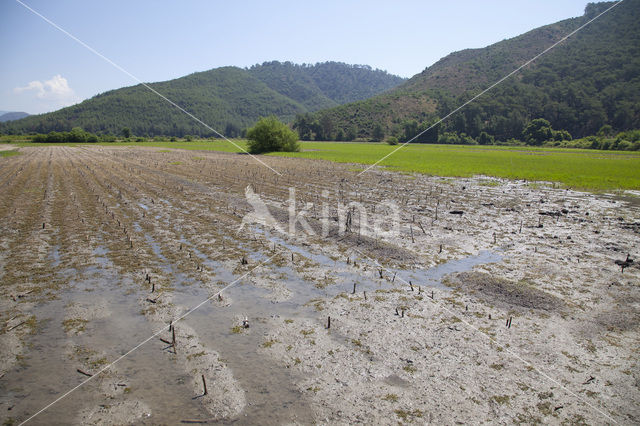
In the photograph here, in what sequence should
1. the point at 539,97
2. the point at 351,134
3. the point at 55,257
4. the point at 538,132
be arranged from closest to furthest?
the point at 55,257
the point at 538,132
the point at 539,97
the point at 351,134

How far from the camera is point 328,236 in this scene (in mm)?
13539

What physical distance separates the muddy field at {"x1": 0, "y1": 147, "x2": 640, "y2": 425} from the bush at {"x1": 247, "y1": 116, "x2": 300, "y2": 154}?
52038 mm

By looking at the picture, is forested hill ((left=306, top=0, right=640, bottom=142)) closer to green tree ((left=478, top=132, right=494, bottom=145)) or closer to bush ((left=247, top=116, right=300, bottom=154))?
green tree ((left=478, top=132, right=494, bottom=145))

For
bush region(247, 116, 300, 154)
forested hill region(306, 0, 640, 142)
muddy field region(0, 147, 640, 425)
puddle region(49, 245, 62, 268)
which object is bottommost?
muddy field region(0, 147, 640, 425)

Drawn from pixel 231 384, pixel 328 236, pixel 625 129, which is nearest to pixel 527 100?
pixel 625 129

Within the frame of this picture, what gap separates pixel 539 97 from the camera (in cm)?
11056

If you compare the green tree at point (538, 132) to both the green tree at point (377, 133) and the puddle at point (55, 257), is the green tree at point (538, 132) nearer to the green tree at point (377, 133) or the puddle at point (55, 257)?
the green tree at point (377, 133)

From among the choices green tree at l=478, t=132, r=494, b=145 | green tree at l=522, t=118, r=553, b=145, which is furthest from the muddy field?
green tree at l=478, t=132, r=494, b=145

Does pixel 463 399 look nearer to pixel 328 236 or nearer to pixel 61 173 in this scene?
pixel 328 236

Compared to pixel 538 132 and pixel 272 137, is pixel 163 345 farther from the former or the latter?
pixel 538 132

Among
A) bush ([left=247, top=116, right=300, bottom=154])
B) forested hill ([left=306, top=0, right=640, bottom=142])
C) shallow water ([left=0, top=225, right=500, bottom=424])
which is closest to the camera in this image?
shallow water ([left=0, top=225, right=500, bottom=424])

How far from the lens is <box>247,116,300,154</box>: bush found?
218ft

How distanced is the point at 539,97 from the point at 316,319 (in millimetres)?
129735

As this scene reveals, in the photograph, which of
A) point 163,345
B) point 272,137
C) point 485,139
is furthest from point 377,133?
point 163,345
